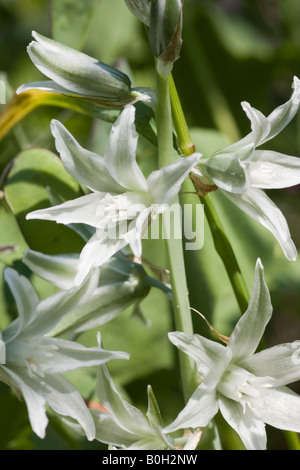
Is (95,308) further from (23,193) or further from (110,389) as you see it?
(23,193)

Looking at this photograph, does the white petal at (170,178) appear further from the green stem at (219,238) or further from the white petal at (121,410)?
the white petal at (121,410)

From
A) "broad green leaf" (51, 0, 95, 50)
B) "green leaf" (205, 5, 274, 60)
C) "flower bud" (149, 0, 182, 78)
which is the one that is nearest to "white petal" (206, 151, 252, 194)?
"flower bud" (149, 0, 182, 78)

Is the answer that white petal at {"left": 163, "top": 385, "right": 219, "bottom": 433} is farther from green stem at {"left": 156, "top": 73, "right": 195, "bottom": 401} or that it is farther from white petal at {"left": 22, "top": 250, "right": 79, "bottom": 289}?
white petal at {"left": 22, "top": 250, "right": 79, "bottom": 289}

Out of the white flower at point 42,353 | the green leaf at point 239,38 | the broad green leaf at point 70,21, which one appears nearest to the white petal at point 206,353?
the white flower at point 42,353

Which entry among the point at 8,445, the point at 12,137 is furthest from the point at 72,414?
the point at 12,137

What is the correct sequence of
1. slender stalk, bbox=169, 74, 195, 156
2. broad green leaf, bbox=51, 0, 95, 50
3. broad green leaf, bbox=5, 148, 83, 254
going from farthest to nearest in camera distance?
broad green leaf, bbox=51, 0, 95, 50, broad green leaf, bbox=5, 148, 83, 254, slender stalk, bbox=169, 74, 195, 156
